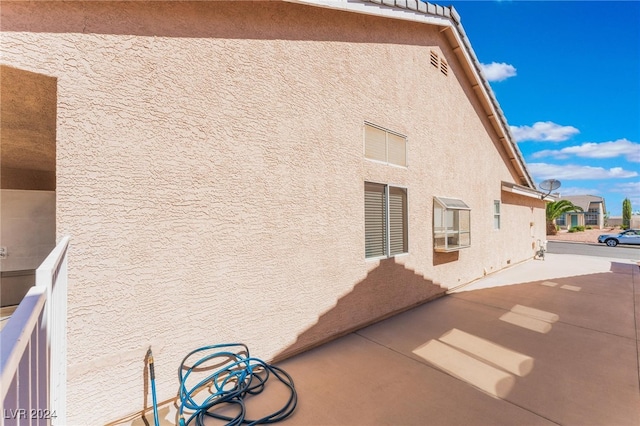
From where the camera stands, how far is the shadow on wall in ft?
14.0

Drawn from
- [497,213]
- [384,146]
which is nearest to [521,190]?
[497,213]

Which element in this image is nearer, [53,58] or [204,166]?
[53,58]

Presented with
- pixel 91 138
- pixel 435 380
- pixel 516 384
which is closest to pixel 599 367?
pixel 516 384

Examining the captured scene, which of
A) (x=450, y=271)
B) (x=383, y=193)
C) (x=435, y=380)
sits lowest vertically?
(x=435, y=380)

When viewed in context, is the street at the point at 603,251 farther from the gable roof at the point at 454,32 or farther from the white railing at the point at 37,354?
the white railing at the point at 37,354

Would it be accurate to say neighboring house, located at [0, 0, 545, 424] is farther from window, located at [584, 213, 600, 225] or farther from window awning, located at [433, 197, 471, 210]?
window, located at [584, 213, 600, 225]

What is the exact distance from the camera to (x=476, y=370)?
3.64 meters

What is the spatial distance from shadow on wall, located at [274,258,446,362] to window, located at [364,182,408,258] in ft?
1.04

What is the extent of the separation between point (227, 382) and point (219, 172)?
8.39 ft

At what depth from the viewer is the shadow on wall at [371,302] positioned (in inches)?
168

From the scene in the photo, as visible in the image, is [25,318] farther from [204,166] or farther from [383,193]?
[383,193]

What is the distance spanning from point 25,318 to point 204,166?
2251mm

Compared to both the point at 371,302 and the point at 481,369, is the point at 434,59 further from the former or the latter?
the point at 481,369

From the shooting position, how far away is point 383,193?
5.50m
